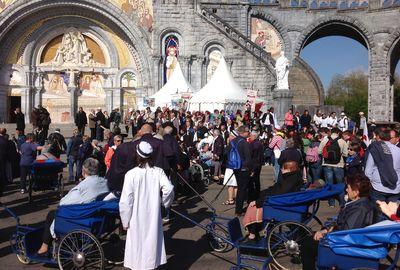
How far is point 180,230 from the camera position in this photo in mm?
9578

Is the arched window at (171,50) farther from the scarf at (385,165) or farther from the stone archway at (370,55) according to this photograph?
the scarf at (385,165)

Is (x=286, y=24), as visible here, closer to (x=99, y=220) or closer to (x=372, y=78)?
(x=372, y=78)

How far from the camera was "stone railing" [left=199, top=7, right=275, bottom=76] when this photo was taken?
88.8 ft

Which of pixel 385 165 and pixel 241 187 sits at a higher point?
pixel 385 165

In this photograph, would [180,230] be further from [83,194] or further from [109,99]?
[109,99]

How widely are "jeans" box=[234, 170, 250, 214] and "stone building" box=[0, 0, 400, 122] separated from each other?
44.1 ft

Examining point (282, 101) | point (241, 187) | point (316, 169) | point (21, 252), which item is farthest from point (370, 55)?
point (21, 252)

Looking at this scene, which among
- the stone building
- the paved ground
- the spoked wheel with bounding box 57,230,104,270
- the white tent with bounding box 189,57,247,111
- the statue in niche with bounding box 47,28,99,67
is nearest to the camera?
the spoked wheel with bounding box 57,230,104,270

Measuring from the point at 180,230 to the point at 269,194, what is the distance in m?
2.51

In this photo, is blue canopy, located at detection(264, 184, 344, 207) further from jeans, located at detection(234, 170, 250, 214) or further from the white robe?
jeans, located at detection(234, 170, 250, 214)

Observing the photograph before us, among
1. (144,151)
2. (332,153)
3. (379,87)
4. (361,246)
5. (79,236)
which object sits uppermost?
(379,87)

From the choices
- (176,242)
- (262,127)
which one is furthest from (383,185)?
(262,127)

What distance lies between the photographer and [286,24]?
33.5 meters

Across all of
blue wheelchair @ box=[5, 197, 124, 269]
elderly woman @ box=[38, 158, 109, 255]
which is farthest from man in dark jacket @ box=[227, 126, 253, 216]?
blue wheelchair @ box=[5, 197, 124, 269]
